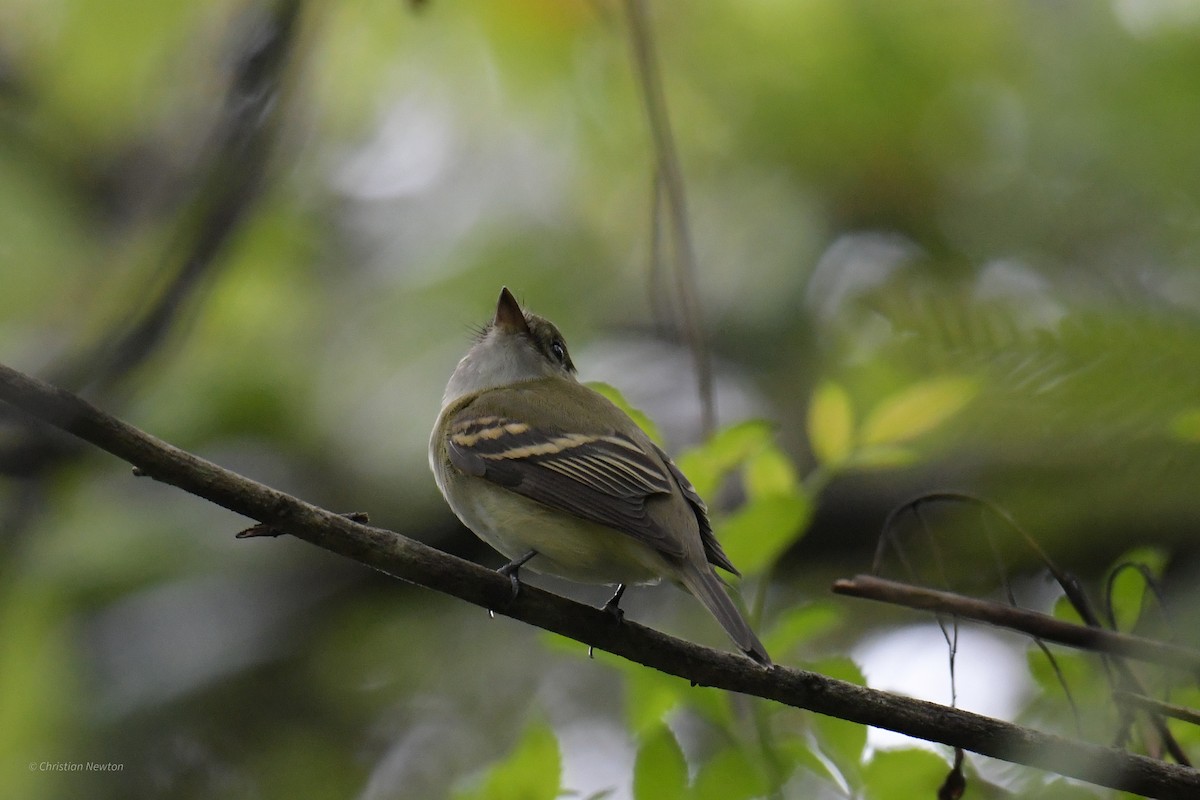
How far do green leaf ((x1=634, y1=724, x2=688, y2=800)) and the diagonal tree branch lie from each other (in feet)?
0.60

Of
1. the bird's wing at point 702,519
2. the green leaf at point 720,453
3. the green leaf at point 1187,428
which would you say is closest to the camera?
the green leaf at point 1187,428

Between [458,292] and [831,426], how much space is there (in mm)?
2925

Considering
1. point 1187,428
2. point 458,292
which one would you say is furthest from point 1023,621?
point 458,292

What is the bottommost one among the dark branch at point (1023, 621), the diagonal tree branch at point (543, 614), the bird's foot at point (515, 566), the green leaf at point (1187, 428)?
the bird's foot at point (515, 566)

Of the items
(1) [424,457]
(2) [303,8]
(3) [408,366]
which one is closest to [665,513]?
(2) [303,8]

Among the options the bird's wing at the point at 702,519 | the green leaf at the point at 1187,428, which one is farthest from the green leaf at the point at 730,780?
the green leaf at the point at 1187,428

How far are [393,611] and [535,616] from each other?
3.49m

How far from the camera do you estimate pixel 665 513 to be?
10.2 feet

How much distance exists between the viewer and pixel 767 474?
2.69 meters

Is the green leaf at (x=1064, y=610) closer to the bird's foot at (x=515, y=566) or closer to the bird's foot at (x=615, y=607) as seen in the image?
the bird's foot at (x=615, y=607)

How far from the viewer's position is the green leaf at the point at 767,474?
8.77ft

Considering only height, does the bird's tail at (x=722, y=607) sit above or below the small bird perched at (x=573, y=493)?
above

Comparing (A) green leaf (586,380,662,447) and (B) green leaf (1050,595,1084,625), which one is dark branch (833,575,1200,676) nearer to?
(B) green leaf (1050,595,1084,625)

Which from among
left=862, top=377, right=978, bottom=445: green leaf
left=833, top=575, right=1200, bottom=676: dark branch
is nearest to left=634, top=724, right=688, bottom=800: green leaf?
left=833, top=575, right=1200, bottom=676: dark branch
